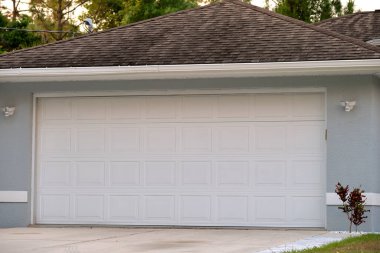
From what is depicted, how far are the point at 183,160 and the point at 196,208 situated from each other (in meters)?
0.84

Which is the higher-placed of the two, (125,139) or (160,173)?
(125,139)

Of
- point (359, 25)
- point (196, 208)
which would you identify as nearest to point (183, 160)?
point (196, 208)

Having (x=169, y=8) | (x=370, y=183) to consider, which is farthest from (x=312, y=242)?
(x=169, y=8)

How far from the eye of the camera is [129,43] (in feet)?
57.5

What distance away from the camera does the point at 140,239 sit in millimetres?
14297

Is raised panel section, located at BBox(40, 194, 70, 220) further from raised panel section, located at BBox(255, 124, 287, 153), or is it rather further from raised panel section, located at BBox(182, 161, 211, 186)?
raised panel section, located at BBox(255, 124, 287, 153)

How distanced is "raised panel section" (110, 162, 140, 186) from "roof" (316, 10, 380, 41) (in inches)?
227

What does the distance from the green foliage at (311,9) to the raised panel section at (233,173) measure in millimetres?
12688

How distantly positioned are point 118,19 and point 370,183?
34191mm

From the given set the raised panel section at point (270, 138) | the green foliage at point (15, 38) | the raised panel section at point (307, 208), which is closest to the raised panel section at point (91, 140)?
the raised panel section at point (270, 138)

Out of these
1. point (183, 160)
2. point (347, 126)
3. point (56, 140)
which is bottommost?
point (183, 160)

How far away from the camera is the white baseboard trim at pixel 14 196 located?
674 inches

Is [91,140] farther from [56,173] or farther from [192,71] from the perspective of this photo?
[192,71]

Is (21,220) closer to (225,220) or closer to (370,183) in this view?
(225,220)
